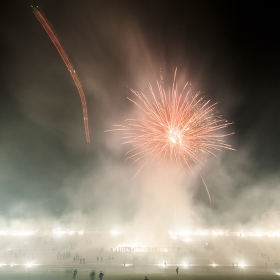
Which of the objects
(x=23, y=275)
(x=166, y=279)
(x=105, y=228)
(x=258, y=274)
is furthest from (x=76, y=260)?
(x=258, y=274)

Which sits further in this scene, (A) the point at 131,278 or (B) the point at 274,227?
(B) the point at 274,227

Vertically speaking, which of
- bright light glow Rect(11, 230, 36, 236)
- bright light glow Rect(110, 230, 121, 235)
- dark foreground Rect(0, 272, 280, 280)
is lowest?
dark foreground Rect(0, 272, 280, 280)

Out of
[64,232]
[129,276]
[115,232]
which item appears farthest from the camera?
[64,232]

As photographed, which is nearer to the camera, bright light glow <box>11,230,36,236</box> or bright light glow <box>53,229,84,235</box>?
bright light glow <box>11,230,36,236</box>

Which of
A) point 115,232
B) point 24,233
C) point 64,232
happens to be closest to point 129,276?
point 115,232

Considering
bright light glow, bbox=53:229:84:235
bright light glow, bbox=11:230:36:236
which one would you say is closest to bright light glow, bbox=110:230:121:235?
bright light glow, bbox=53:229:84:235

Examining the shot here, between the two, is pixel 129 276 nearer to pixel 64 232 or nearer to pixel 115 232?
pixel 115 232

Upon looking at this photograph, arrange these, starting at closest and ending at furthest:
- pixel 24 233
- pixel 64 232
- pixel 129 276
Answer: pixel 129 276 → pixel 24 233 → pixel 64 232

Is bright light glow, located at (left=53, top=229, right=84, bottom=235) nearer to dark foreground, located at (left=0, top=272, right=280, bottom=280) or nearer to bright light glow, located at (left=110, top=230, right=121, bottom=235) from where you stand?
bright light glow, located at (left=110, top=230, right=121, bottom=235)

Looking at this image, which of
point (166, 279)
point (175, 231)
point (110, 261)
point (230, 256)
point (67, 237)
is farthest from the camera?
point (175, 231)

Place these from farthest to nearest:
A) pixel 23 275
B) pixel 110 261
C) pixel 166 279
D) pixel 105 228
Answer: pixel 105 228, pixel 110 261, pixel 23 275, pixel 166 279

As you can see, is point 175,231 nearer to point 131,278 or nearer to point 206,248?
point 206,248
